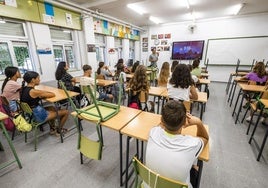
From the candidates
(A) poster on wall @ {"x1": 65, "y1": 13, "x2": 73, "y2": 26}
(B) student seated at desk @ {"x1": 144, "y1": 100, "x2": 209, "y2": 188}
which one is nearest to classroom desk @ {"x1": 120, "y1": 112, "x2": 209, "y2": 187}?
(B) student seated at desk @ {"x1": 144, "y1": 100, "x2": 209, "y2": 188}

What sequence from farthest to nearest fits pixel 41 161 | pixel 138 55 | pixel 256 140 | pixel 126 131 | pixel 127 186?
pixel 138 55, pixel 256 140, pixel 41 161, pixel 127 186, pixel 126 131

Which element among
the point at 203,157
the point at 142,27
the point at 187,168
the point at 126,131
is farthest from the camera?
the point at 142,27

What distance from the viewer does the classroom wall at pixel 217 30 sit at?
5.88 metres

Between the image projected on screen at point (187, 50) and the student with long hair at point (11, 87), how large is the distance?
7049 millimetres

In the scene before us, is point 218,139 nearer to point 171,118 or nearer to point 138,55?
point 171,118

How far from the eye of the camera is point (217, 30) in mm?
6551

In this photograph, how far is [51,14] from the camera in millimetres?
3748

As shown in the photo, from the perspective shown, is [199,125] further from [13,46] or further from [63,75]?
[13,46]


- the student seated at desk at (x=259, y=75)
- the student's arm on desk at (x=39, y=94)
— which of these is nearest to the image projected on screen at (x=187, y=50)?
the student seated at desk at (x=259, y=75)

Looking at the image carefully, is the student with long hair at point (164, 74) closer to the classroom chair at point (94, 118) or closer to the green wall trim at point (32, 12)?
the classroom chair at point (94, 118)

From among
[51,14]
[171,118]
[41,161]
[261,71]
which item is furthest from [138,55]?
[171,118]

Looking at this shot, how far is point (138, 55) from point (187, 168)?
27.9 ft

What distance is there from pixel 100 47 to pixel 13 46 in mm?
3220

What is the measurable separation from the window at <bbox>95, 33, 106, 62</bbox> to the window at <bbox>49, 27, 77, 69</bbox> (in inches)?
49.3
